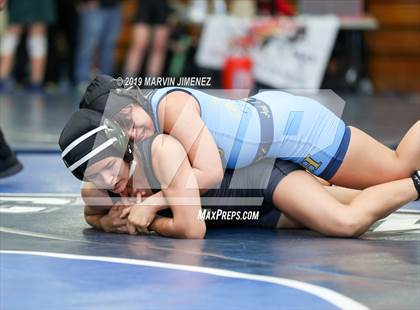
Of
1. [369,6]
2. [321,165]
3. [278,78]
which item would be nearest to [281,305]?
[321,165]

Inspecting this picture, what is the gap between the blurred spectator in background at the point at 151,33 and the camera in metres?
11.2

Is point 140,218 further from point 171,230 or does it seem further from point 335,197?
point 335,197

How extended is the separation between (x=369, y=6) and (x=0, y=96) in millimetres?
4291

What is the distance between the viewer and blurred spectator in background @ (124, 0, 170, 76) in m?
11.2

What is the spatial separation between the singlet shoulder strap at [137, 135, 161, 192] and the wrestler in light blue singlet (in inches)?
2.8

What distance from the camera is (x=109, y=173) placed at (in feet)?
12.1

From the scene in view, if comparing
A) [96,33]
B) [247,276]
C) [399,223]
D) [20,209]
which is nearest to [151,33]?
[96,33]

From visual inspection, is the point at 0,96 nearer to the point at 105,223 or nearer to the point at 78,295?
the point at 105,223

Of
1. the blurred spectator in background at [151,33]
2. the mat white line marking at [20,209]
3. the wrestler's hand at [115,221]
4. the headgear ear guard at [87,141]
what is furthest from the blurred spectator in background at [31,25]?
the headgear ear guard at [87,141]

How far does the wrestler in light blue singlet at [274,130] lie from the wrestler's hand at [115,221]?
360 millimetres

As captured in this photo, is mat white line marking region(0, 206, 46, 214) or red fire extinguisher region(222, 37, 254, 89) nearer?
mat white line marking region(0, 206, 46, 214)

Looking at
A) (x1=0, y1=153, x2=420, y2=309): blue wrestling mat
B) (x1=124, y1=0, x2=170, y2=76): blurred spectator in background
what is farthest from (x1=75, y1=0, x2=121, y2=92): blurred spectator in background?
(x1=0, y1=153, x2=420, y2=309): blue wrestling mat

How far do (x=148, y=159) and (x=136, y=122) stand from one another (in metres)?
0.14

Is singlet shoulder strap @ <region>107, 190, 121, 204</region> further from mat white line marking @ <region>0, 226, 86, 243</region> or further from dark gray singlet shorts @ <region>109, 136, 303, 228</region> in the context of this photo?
mat white line marking @ <region>0, 226, 86, 243</region>
